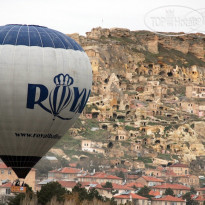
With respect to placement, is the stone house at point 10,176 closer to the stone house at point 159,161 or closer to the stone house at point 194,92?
the stone house at point 159,161

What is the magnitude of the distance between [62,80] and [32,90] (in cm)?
163

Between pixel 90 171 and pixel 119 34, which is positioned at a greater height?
pixel 119 34

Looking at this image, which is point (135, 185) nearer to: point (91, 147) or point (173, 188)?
point (173, 188)

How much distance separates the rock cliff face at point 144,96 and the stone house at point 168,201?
18.2 metres

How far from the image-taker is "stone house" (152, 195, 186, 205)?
100 meters

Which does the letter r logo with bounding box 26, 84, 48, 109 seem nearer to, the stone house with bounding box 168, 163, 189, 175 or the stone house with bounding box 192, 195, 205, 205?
the stone house with bounding box 192, 195, 205, 205

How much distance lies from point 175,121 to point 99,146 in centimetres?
1506

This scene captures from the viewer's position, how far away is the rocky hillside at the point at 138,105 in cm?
12194

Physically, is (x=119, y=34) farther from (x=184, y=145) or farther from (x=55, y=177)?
(x=55, y=177)

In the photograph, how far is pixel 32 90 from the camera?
47.1 metres

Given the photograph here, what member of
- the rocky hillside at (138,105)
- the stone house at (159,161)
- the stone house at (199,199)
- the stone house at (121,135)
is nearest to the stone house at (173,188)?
the stone house at (199,199)

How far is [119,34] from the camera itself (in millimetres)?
161000

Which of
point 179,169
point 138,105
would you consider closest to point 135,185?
point 179,169

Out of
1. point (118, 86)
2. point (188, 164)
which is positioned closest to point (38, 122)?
point (188, 164)
